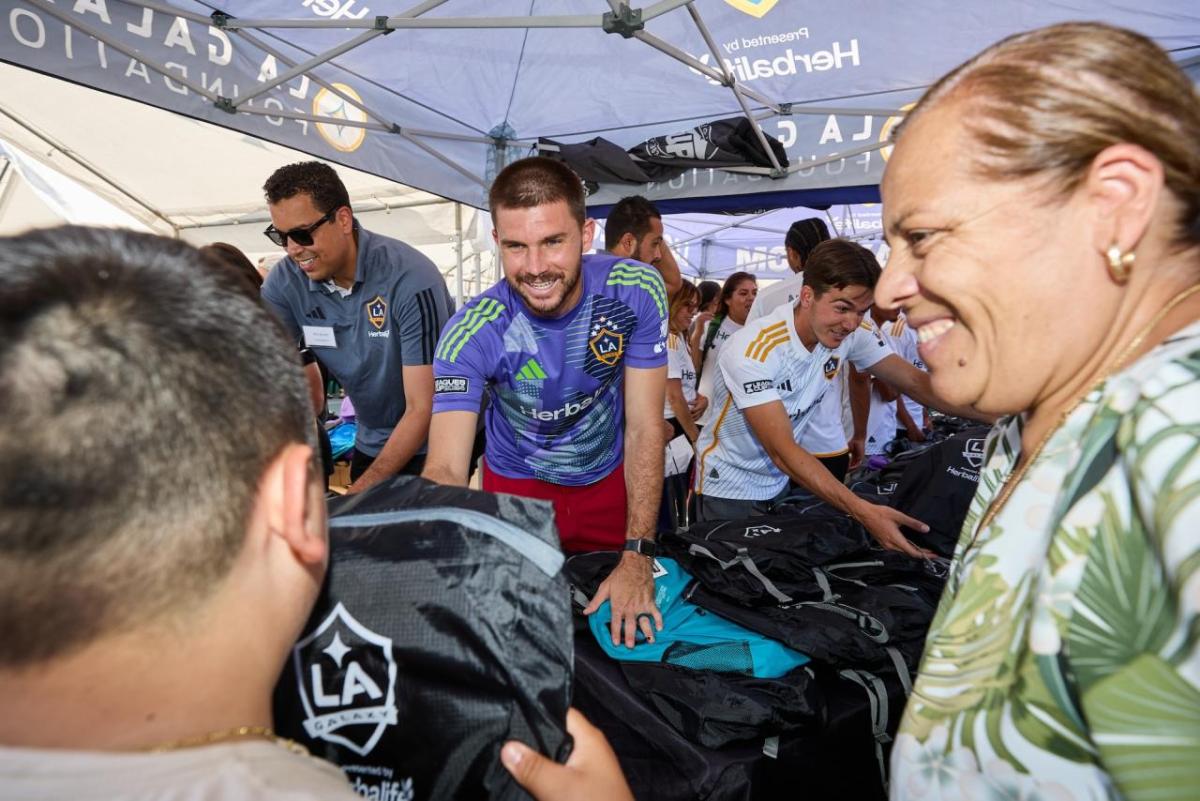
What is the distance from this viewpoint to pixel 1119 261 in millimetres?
784

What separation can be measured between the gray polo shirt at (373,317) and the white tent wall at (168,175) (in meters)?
4.22

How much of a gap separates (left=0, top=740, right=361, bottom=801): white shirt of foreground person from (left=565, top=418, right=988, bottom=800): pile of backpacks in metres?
1.10

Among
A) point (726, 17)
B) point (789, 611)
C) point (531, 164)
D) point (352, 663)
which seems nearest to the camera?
point (352, 663)

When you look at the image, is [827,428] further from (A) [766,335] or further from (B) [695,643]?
(B) [695,643]

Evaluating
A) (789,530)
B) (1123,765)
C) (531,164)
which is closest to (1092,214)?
(1123,765)

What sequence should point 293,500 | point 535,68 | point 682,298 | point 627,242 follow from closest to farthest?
1. point 293,500
2. point 627,242
3. point 535,68
4. point 682,298

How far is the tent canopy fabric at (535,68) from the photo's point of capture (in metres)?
3.38

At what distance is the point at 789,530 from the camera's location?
2154 millimetres

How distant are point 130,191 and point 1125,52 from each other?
10.5m

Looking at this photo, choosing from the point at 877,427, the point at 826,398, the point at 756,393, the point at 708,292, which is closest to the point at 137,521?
the point at 756,393

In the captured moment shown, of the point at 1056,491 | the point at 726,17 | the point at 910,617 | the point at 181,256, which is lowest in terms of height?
the point at 910,617

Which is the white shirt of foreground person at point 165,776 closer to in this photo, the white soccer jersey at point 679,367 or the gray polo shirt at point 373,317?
the gray polo shirt at point 373,317

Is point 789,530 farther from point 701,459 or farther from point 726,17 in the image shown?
point 726,17

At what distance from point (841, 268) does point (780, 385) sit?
1.81ft
